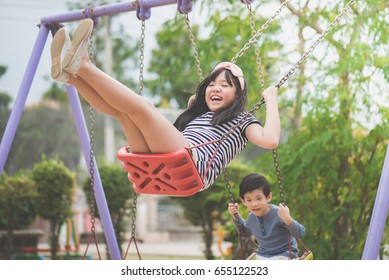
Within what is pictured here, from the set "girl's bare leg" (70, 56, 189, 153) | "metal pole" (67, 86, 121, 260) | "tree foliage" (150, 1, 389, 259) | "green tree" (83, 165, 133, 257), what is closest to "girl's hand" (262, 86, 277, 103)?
"girl's bare leg" (70, 56, 189, 153)

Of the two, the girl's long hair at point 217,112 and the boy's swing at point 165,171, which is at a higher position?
the girl's long hair at point 217,112

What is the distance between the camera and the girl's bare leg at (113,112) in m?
2.59

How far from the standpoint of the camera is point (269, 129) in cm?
278

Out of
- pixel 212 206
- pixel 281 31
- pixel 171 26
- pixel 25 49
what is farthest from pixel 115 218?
pixel 25 49

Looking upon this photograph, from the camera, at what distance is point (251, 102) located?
542cm

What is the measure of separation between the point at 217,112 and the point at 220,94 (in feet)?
0.25

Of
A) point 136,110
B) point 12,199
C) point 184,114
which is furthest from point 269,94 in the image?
point 12,199

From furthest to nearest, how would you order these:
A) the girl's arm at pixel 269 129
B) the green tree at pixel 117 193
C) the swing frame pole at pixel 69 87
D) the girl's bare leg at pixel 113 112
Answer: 1. the green tree at pixel 117 193
2. the swing frame pole at pixel 69 87
3. the girl's arm at pixel 269 129
4. the girl's bare leg at pixel 113 112

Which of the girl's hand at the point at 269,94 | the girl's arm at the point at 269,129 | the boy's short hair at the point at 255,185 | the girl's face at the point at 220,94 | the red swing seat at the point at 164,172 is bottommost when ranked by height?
the red swing seat at the point at 164,172

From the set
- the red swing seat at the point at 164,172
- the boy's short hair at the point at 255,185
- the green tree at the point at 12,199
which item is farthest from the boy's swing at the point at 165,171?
the green tree at the point at 12,199

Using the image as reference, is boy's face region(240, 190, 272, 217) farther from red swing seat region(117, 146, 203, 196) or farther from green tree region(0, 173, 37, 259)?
green tree region(0, 173, 37, 259)

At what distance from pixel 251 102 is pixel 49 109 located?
891 centimetres

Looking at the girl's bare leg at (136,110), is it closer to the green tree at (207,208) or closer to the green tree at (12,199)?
the green tree at (207,208)
